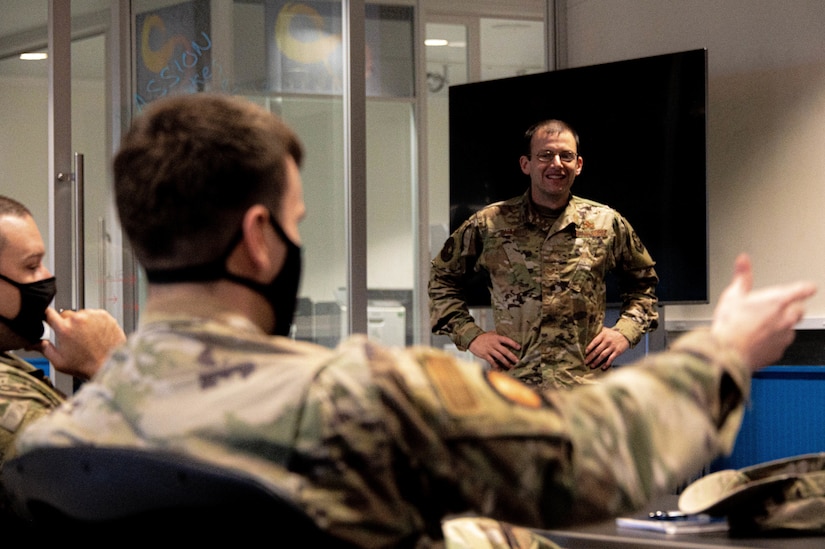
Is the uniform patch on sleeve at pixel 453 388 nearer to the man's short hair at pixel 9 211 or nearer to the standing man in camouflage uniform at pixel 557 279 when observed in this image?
the man's short hair at pixel 9 211

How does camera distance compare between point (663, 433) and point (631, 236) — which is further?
point (631, 236)

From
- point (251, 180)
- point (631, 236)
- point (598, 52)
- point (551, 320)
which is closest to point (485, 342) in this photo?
point (551, 320)

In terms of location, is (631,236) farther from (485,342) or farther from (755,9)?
(755,9)

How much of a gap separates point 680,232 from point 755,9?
109 centimetres

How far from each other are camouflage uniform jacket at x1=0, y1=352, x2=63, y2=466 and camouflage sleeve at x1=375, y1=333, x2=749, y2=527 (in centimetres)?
100

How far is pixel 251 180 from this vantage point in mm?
1032

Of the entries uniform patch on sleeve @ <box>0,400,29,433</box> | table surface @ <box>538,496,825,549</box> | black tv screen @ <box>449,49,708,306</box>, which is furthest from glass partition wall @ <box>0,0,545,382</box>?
table surface @ <box>538,496,825,549</box>

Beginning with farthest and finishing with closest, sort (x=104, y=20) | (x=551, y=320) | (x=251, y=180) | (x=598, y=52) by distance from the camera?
(x=598, y=52) → (x=104, y=20) → (x=551, y=320) → (x=251, y=180)

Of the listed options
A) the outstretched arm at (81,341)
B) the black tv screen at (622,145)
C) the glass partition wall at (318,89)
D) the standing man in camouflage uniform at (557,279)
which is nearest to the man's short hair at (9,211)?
the outstretched arm at (81,341)

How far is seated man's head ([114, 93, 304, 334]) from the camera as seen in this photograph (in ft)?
3.32

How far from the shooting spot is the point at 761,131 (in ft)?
17.1

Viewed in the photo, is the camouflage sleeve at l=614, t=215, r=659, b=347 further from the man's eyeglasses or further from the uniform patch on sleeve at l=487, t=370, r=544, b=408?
the uniform patch on sleeve at l=487, t=370, r=544, b=408

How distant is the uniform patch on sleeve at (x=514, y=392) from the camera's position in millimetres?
940

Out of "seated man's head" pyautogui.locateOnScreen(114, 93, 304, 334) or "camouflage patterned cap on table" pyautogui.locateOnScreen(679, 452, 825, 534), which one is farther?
"camouflage patterned cap on table" pyautogui.locateOnScreen(679, 452, 825, 534)
